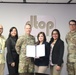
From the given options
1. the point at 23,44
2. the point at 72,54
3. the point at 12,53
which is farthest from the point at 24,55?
the point at 72,54

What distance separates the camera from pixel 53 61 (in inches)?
171

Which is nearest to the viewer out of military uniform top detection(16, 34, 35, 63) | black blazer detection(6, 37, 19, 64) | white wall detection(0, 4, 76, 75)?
military uniform top detection(16, 34, 35, 63)

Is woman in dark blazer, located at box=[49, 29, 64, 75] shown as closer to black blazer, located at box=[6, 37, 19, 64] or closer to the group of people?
the group of people

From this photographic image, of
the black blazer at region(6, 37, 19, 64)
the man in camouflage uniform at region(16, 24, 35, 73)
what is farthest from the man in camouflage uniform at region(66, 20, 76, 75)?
the black blazer at region(6, 37, 19, 64)

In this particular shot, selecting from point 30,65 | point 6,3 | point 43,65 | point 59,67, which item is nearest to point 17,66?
point 30,65

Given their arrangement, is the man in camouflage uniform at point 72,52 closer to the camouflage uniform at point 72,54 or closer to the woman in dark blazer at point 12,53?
the camouflage uniform at point 72,54

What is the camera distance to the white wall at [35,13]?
569 cm

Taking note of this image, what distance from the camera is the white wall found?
18.7 ft

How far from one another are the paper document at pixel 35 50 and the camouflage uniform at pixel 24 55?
5.6 inches

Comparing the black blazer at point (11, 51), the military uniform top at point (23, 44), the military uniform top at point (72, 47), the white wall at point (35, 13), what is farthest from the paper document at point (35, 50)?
the white wall at point (35, 13)

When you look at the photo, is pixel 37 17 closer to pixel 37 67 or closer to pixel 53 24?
pixel 53 24

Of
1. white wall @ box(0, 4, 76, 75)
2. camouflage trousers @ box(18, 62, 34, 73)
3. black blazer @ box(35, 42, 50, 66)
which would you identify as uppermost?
white wall @ box(0, 4, 76, 75)

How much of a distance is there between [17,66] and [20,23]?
1.47 meters

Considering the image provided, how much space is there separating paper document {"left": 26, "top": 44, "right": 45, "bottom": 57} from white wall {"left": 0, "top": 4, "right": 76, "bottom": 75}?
1.46m
